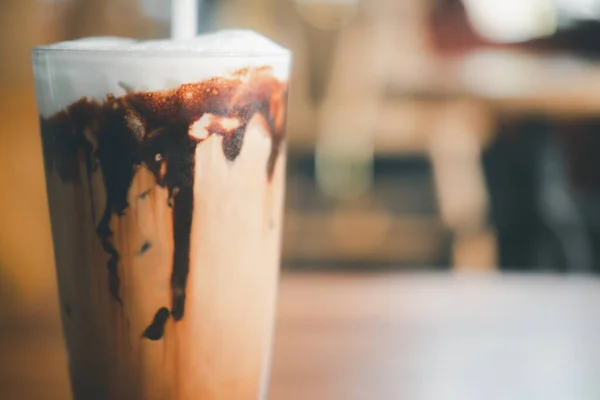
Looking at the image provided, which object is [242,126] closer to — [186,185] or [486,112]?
[186,185]

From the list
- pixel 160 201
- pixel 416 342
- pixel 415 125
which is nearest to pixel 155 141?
pixel 160 201

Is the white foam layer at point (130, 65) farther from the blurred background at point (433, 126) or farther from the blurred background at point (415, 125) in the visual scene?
the blurred background at point (433, 126)

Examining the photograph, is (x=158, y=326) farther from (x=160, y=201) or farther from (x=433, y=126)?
(x=433, y=126)

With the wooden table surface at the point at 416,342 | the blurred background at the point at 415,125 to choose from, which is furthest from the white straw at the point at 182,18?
the blurred background at the point at 415,125

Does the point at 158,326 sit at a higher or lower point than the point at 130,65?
lower

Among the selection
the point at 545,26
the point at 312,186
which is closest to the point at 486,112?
the point at 545,26

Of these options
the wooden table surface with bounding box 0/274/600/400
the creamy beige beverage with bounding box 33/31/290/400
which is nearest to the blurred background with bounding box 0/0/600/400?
the wooden table surface with bounding box 0/274/600/400
